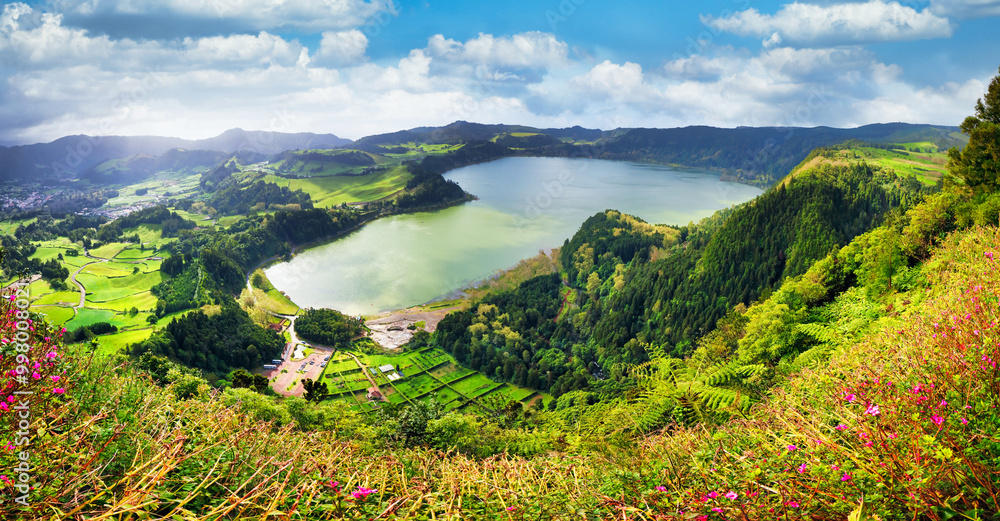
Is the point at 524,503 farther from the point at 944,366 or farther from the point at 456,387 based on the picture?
the point at 456,387

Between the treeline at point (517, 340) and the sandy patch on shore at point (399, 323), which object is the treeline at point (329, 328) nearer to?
the sandy patch on shore at point (399, 323)

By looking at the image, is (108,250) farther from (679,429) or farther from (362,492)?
Answer: (679,429)

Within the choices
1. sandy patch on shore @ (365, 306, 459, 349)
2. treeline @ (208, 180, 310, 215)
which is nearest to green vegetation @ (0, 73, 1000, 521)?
sandy patch on shore @ (365, 306, 459, 349)

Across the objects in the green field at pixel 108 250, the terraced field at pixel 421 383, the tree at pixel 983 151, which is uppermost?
the tree at pixel 983 151

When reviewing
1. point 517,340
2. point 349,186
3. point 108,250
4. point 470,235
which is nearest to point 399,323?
point 517,340

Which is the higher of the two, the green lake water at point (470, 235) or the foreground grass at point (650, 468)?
the foreground grass at point (650, 468)

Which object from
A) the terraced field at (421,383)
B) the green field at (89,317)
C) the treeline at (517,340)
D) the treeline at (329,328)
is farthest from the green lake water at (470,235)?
the green field at (89,317)

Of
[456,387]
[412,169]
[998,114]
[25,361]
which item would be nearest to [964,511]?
[25,361]
